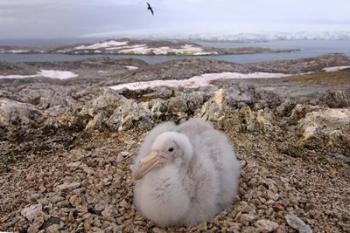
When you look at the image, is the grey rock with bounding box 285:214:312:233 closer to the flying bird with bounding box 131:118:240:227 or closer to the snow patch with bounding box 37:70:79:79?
the flying bird with bounding box 131:118:240:227

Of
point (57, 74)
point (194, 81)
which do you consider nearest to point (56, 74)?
point (57, 74)

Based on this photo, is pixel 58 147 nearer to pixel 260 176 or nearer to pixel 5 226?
pixel 5 226

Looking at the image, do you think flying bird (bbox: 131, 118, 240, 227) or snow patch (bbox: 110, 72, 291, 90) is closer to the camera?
flying bird (bbox: 131, 118, 240, 227)

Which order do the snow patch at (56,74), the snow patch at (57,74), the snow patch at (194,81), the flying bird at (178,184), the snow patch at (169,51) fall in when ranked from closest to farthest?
1. the flying bird at (178,184)
2. the snow patch at (194,81)
3. the snow patch at (56,74)
4. the snow patch at (57,74)
5. the snow patch at (169,51)

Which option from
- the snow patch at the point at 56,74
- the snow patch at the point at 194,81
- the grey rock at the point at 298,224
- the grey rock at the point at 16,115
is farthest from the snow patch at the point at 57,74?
the grey rock at the point at 298,224

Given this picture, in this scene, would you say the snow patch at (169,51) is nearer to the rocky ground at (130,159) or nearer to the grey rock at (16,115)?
the rocky ground at (130,159)

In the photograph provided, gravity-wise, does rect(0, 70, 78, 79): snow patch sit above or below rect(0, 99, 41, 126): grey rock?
below

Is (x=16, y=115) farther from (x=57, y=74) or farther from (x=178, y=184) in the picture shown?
(x=57, y=74)

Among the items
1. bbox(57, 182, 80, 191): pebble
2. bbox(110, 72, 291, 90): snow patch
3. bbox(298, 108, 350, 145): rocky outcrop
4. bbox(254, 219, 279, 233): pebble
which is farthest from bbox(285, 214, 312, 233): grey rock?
bbox(110, 72, 291, 90): snow patch
